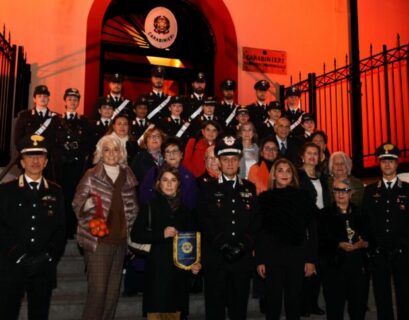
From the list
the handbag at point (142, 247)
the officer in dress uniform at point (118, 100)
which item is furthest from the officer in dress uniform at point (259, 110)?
the handbag at point (142, 247)

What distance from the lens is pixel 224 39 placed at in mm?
10805

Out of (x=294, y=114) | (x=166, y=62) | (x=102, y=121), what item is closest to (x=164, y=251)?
(x=102, y=121)

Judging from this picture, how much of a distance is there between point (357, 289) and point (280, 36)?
776 cm

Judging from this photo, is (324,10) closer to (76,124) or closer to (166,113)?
(166,113)

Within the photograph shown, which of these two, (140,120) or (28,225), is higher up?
(140,120)

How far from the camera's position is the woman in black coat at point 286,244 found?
429 centimetres

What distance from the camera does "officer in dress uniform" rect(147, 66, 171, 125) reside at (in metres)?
7.78

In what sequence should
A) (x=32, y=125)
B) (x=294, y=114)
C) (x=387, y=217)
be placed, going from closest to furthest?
(x=387, y=217)
(x=32, y=125)
(x=294, y=114)

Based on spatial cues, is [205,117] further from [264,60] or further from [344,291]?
[264,60]

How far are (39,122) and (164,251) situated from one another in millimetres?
3086

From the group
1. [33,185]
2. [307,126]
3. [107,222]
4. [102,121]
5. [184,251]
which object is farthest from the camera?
[307,126]

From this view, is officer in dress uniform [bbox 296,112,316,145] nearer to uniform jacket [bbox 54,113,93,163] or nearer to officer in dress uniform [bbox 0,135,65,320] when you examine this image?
uniform jacket [bbox 54,113,93,163]

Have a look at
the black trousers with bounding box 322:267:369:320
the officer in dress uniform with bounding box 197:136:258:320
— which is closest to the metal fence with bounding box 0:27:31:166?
the officer in dress uniform with bounding box 197:136:258:320

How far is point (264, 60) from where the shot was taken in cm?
1104
